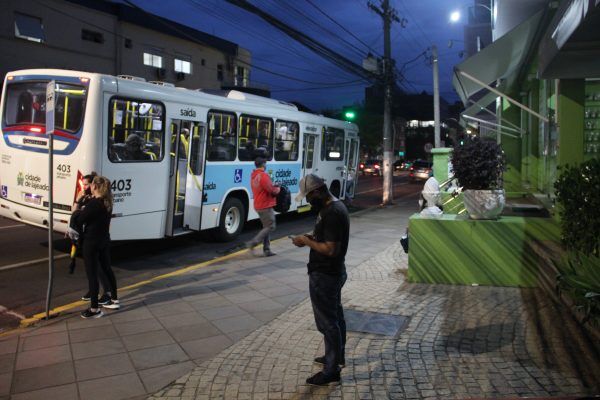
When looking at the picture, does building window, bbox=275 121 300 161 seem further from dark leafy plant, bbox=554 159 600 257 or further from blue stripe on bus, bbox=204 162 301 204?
dark leafy plant, bbox=554 159 600 257

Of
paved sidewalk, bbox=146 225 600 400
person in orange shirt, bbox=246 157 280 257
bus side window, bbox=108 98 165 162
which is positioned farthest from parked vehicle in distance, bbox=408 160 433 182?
paved sidewalk, bbox=146 225 600 400

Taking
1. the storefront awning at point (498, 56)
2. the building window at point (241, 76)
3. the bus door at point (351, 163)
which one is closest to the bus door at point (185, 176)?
the storefront awning at point (498, 56)

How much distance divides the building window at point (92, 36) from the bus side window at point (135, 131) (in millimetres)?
21482

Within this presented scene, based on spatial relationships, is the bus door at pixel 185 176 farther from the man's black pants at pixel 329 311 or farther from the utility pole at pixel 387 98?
the utility pole at pixel 387 98

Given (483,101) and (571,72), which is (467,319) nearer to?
(571,72)

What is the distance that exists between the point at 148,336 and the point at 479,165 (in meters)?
4.94

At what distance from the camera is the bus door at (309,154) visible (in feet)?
47.9

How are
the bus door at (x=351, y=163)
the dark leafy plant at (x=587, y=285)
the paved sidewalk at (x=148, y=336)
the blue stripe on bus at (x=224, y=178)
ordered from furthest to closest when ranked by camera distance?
the bus door at (x=351, y=163)
the blue stripe on bus at (x=224, y=178)
the paved sidewalk at (x=148, y=336)
the dark leafy plant at (x=587, y=285)

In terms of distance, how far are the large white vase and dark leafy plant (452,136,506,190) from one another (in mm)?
179

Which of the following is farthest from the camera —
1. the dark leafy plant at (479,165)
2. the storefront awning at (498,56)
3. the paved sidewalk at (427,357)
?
the storefront awning at (498,56)

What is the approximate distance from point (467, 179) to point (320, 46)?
29.5 feet

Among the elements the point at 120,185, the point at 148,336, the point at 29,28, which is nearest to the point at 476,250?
the point at 148,336

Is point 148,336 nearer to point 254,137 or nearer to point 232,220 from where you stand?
point 232,220

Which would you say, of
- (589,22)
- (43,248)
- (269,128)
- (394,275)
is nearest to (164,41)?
(269,128)
